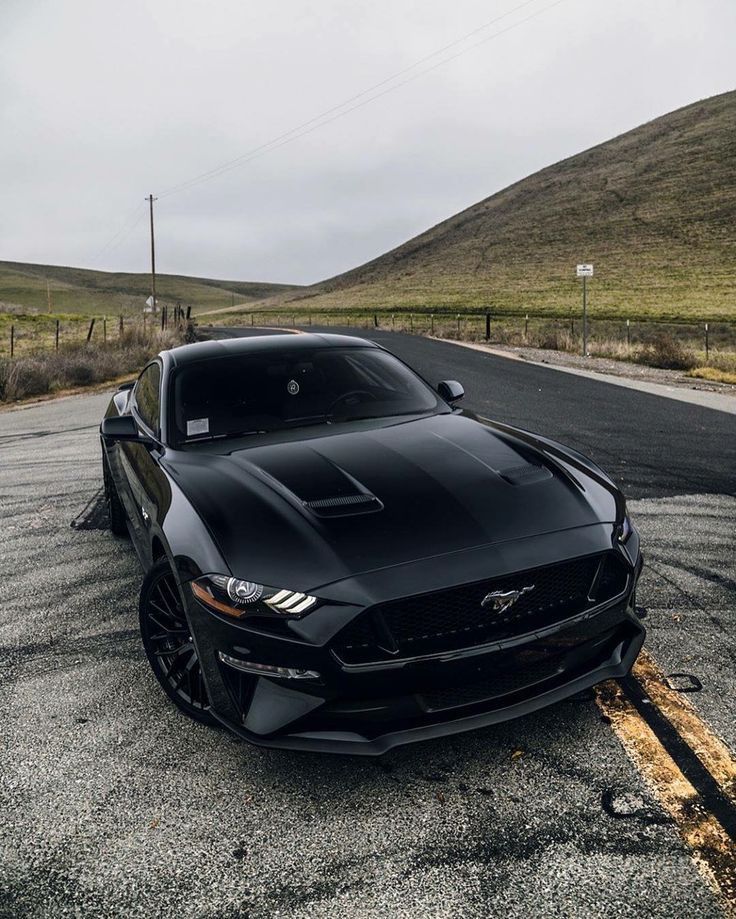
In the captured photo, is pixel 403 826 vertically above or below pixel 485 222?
below

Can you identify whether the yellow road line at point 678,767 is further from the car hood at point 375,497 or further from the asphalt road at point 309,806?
the car hood at point 375,497

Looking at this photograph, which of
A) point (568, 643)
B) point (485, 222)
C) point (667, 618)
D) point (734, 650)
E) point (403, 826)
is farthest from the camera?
point (485, 222)

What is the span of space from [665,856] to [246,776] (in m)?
1.38

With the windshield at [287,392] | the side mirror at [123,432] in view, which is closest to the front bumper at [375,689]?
the windshield at [287,392]

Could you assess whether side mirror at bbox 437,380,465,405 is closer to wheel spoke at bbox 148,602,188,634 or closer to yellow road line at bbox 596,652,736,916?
yellow road line at bbox 596,652,736,916

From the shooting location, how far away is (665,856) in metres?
2.34

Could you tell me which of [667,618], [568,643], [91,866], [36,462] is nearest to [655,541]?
[667,618]

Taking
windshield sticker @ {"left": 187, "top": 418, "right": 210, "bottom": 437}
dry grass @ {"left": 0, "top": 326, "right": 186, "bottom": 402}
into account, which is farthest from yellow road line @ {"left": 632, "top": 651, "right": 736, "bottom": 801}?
dry grass @ {"left": 0, "top": 326, "right": 186, "bottom": 402}

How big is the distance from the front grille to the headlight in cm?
18

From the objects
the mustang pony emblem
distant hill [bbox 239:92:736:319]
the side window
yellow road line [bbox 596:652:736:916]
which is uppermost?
distant hill [bbox 239:92:736:319]

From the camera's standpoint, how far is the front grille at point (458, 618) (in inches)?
104

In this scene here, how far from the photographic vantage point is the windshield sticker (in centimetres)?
418

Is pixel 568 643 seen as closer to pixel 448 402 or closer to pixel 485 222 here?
pixel 448 402

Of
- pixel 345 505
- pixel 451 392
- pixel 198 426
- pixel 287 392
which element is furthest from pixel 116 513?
pixel 345 505
